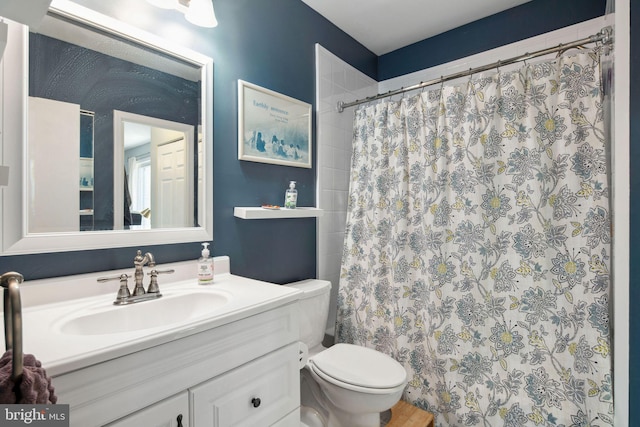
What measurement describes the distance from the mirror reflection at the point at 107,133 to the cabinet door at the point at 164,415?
664 mm

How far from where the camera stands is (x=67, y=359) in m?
0.66

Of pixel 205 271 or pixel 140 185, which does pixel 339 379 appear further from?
pixel 140 185

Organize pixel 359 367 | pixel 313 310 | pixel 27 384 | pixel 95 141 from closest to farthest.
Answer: pixel 27 384 → pixel 95 141 → pixel 359 367 → pixel 313 310

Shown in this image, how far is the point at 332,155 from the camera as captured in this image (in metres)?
2.17

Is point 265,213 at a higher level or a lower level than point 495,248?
higher

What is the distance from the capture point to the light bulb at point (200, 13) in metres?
1.31

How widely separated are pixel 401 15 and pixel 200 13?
1.38m

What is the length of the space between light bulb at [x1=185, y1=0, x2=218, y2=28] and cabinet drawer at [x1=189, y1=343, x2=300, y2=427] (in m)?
1.34

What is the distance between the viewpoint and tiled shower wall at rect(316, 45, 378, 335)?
81.3 inches

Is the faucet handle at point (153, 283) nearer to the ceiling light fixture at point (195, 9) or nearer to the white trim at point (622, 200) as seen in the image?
the ceiling light fixture at point (195, 9)

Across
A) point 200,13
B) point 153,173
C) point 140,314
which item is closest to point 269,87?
point 200,13

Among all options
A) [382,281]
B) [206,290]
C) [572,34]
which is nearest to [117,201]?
[206,290]

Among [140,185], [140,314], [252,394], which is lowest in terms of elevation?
[252,394]

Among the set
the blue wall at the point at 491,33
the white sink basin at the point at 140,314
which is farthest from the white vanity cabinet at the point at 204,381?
the blue wall at the point at 491,33
